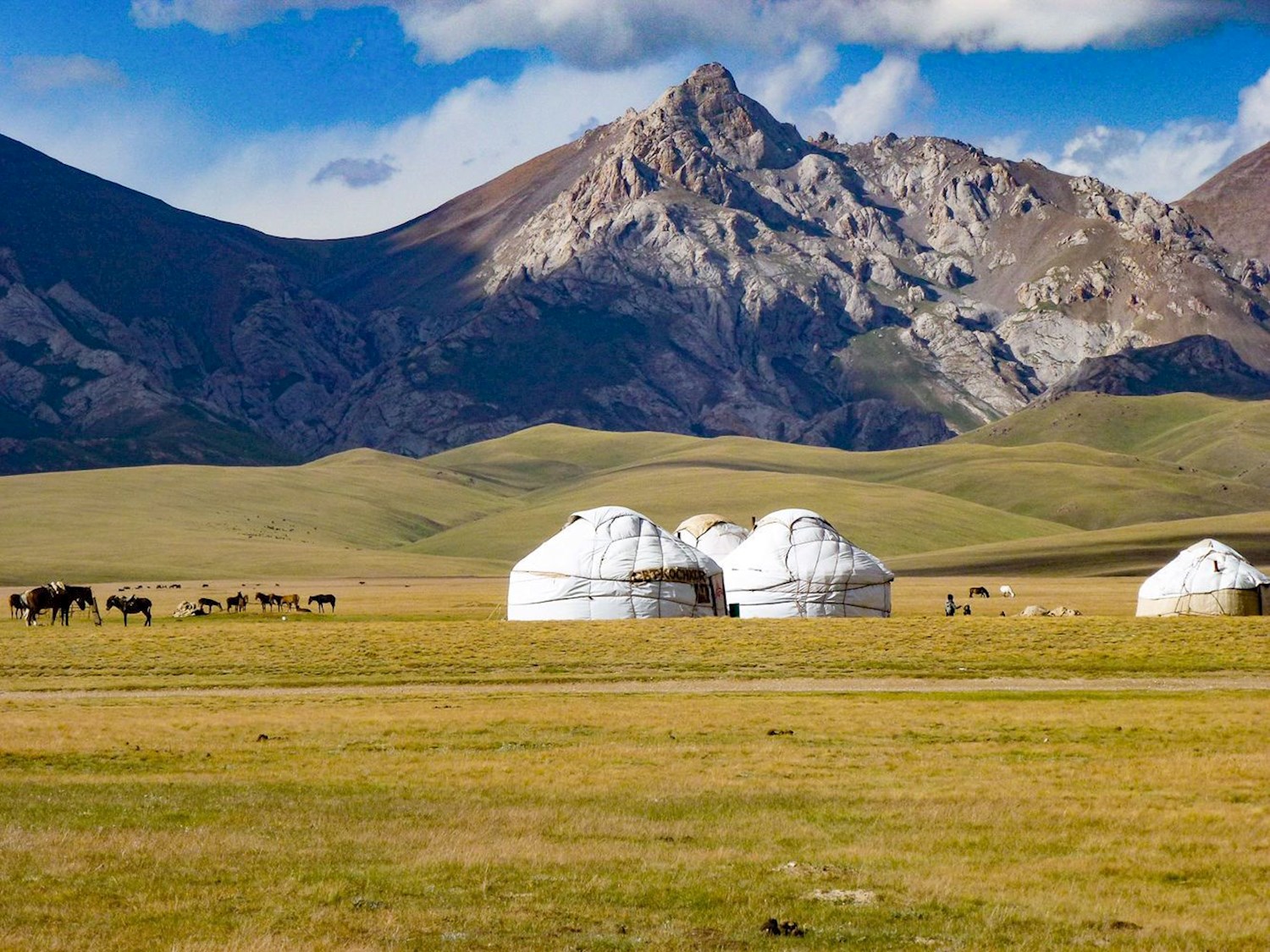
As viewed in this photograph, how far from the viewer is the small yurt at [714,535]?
74.9 m

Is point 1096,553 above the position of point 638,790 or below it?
above

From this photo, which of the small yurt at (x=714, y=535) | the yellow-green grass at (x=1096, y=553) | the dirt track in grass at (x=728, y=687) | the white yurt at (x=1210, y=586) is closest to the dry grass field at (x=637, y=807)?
the dirt track in grass at (x=728, y=687)

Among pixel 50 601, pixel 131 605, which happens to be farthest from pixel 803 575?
pixel 50 601

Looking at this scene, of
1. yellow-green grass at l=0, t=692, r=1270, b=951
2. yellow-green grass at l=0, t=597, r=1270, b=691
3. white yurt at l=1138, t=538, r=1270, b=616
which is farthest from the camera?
white yurt at l=1138, t=538, r=1270, b=616

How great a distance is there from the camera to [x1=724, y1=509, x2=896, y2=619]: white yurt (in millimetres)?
65188

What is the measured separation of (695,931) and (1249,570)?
197 feet

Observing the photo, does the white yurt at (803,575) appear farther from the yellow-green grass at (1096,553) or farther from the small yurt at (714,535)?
the yellow-green grass at (1096,553)

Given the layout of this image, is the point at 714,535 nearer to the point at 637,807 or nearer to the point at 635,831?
the point at 637,807

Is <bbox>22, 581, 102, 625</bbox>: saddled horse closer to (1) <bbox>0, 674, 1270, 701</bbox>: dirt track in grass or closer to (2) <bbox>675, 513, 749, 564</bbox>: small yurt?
(1) <bbox>0, 674, 1270, 701</bbox>: dirt track in grass

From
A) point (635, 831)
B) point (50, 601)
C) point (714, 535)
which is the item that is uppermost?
point (714, 535)

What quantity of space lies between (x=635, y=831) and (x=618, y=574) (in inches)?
1716

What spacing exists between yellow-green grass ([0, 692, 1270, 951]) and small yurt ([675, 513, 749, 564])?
4265cm

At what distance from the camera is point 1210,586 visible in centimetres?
6581

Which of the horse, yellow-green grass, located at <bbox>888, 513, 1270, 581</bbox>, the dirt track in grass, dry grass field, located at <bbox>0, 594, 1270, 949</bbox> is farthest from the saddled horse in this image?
yellow-green grass, located at <bbox>888, 513, 1270, 581</bbox>
